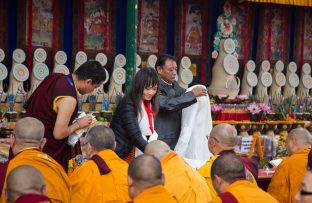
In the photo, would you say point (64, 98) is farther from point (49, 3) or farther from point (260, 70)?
point (260, 70)

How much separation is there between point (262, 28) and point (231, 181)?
710 centimetres

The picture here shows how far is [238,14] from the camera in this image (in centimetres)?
928

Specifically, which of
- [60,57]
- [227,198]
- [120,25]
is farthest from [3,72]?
[227,198]

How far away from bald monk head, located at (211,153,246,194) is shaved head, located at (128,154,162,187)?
0.39 meters

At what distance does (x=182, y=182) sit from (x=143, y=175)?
72cm

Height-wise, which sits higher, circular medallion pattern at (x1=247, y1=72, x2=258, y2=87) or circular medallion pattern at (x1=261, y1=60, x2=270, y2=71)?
circular medallion pattern at (x1=261, y1=60, x2=270, y2=71)

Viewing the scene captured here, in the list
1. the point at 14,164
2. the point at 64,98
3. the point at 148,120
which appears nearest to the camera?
the point at 14,164

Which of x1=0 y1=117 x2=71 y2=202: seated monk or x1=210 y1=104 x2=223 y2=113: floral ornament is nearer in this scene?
x1=0 y1=117 x2=71 y2=202: seated monk

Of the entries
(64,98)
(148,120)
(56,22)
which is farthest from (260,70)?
(64,98)

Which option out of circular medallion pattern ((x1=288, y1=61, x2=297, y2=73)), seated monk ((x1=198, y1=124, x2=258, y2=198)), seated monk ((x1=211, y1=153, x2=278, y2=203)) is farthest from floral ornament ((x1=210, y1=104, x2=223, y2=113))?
seated monk ((x1=211, y1=153, x2=278, y2=203))

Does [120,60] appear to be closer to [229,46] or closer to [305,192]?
[229,46]

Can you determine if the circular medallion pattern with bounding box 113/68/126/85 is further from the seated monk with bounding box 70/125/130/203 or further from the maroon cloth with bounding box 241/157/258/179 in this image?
the seated monk with bounding box 70/125/130/203

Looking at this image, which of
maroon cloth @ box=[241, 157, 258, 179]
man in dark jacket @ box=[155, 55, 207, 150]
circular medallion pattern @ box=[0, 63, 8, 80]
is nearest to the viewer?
maroon cloth @ box=[241, 157, 258, 179]

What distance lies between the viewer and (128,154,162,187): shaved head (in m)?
2.61
